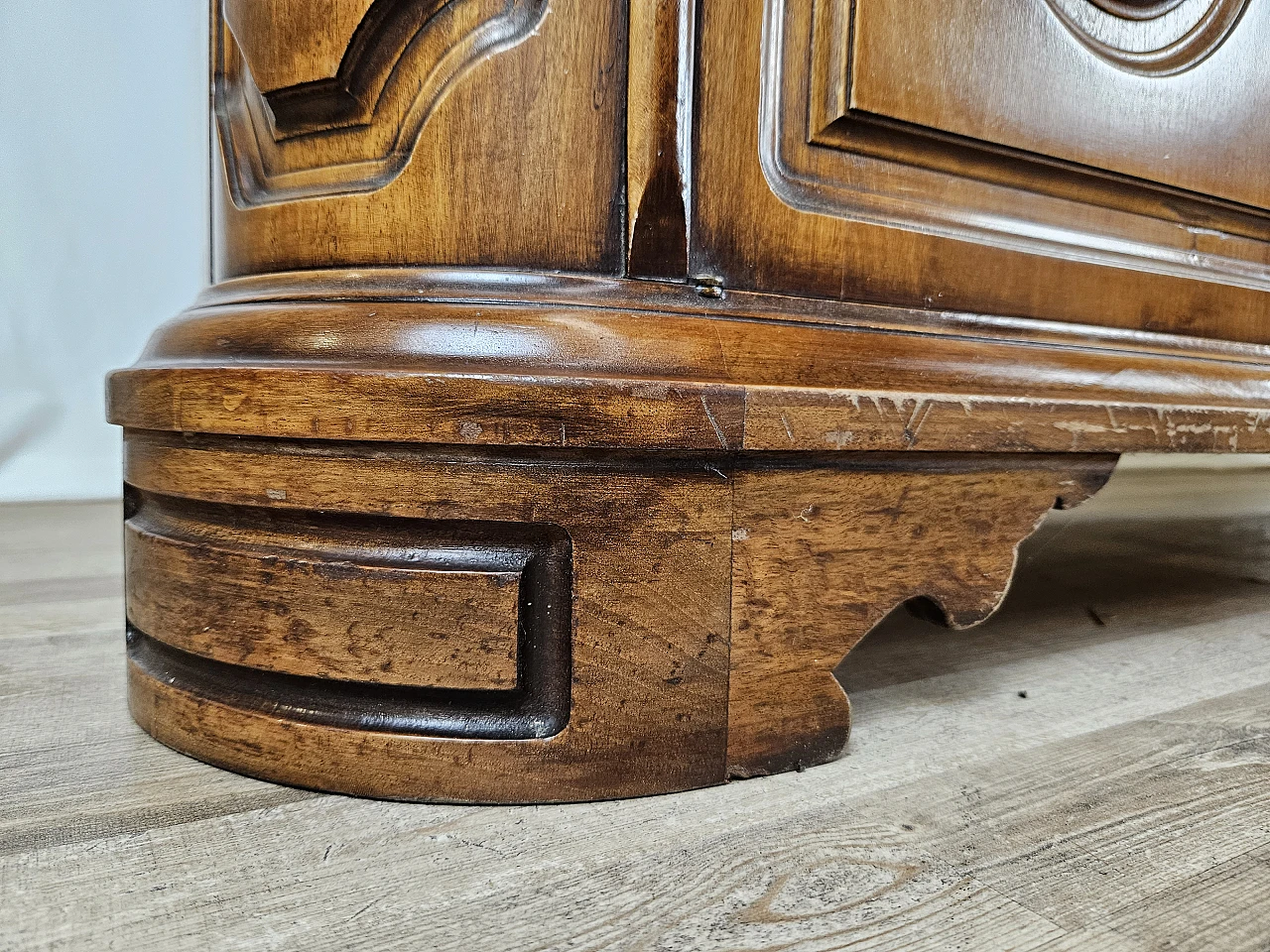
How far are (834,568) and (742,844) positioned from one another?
155mm

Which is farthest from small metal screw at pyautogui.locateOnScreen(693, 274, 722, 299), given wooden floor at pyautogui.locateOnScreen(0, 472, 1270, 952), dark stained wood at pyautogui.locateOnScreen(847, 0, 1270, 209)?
wooden floor at pyautogui.locateOnScreen(0, 472, 1270, 952)

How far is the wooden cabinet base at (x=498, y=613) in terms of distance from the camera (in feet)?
1.47

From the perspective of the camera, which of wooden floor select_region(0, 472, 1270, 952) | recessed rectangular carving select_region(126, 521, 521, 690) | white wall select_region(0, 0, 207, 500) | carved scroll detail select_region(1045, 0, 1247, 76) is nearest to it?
wooden floor select_region(0, 472, 1270, 952)

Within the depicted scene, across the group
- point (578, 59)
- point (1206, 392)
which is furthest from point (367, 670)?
point (1206, 392)

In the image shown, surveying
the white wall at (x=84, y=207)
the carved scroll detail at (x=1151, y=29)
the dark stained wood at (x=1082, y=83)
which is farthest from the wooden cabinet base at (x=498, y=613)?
the white wall at (x=84, y=207)

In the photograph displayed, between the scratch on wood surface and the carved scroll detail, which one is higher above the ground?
the carved scroll detail

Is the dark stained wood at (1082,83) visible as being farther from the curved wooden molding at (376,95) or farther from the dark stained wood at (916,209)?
the curved wooden molding at (376,95)

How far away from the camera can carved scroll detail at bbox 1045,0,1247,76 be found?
64cm

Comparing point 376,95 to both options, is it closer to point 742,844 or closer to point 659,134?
point 659,134

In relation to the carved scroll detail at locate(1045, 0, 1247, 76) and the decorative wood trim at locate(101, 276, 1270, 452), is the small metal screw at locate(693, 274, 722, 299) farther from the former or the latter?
the carved scroll detail at locate(1045, 0, 1247, 76)

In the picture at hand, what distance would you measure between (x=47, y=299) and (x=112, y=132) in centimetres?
34

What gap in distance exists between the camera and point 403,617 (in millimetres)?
450

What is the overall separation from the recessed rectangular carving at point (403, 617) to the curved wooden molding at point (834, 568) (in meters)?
0.10

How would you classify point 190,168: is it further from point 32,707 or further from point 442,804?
point 442,804
